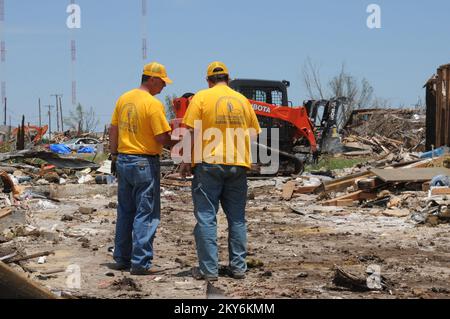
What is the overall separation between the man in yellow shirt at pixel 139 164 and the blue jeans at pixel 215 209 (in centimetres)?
50

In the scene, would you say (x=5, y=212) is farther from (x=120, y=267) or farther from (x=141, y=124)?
(x=141, y=124)

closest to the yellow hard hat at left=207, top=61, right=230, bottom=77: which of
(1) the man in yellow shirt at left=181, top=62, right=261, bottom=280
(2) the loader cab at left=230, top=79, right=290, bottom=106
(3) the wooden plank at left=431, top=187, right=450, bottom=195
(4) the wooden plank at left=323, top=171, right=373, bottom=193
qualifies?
(1) the man in yellow shirt at left=181, top=62, right=261, bottom=280

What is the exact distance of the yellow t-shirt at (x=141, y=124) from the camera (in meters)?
6.53

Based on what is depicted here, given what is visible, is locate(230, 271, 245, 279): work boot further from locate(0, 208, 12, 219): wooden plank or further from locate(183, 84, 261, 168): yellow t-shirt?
locate(0, 208, 12, 219): wooden plank

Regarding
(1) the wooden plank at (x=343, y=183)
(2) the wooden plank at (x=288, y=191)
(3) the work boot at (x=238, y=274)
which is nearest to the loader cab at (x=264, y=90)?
(2) the wooden plank at (x=288, y=191)

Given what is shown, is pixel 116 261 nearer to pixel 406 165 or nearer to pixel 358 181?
pixel 358 181

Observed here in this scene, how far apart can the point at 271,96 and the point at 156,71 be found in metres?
13.8

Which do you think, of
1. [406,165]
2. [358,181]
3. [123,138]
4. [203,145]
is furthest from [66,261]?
[406,165]

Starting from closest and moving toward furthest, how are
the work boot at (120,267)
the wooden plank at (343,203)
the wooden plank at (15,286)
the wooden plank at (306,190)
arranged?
the wooden plank at (15,286) < the work boot at (120,267) < the wooden plank at (343,203) < the wooden plank at (306,190)

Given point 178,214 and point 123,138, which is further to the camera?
point 178,214

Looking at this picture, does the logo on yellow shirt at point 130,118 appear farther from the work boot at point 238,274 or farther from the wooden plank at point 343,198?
the wooden plank at point 343,198

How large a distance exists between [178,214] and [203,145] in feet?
19.4

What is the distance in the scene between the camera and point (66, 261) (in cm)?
700

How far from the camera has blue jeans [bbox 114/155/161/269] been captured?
6453mm
